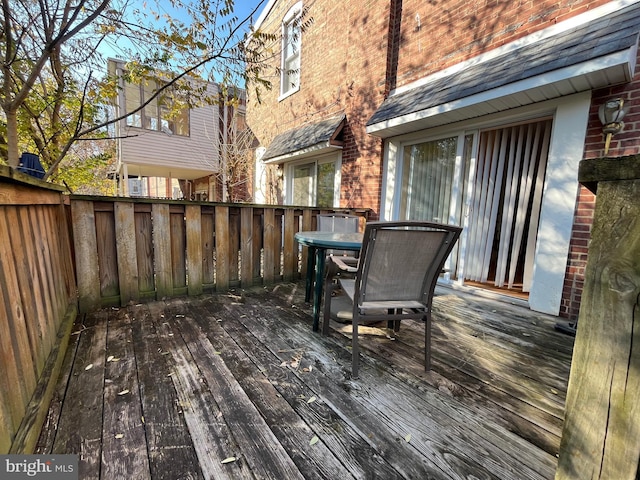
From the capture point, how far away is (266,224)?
369 cm

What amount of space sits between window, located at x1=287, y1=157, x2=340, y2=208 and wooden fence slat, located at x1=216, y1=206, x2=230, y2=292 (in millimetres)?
2764

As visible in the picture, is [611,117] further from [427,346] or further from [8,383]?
[8,383]

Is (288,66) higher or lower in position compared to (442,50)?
higher

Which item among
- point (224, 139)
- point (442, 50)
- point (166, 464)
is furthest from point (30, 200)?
point (224, 139)

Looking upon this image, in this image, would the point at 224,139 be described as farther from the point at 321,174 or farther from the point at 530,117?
the point at 530,117

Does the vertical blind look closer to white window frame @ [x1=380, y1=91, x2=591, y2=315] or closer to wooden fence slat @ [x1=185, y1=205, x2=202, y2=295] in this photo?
white window frame @ [x1=380, y1=91, x2=591, y2=315]

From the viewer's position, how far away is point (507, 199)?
377cm

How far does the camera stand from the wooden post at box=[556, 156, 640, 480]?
677 mm

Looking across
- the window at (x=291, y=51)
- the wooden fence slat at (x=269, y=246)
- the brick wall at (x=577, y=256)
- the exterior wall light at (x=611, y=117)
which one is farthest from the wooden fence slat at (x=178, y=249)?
the window at (x=291, y=51)

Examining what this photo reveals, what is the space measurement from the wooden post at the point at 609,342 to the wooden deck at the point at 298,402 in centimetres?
60

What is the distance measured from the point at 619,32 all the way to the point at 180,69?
4.75m

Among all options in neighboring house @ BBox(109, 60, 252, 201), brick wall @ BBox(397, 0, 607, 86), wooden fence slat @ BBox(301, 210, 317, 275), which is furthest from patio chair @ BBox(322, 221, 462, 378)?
neighboring house @ BBox(109, 60, 252, 201)

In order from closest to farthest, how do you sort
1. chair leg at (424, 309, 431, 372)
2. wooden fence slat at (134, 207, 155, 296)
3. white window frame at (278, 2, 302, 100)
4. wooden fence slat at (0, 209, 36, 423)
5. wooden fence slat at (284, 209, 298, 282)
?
wooden fence slat at (0, 209, 36, 423) < chair leg at (424, 309, 431, 372) < wooden fence slat at (134, 207, 155, 296) < wooden fence slat at (284, 209, 298, 282) < white window frame at (278, 2, 302, 100)

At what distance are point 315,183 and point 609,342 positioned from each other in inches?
231
